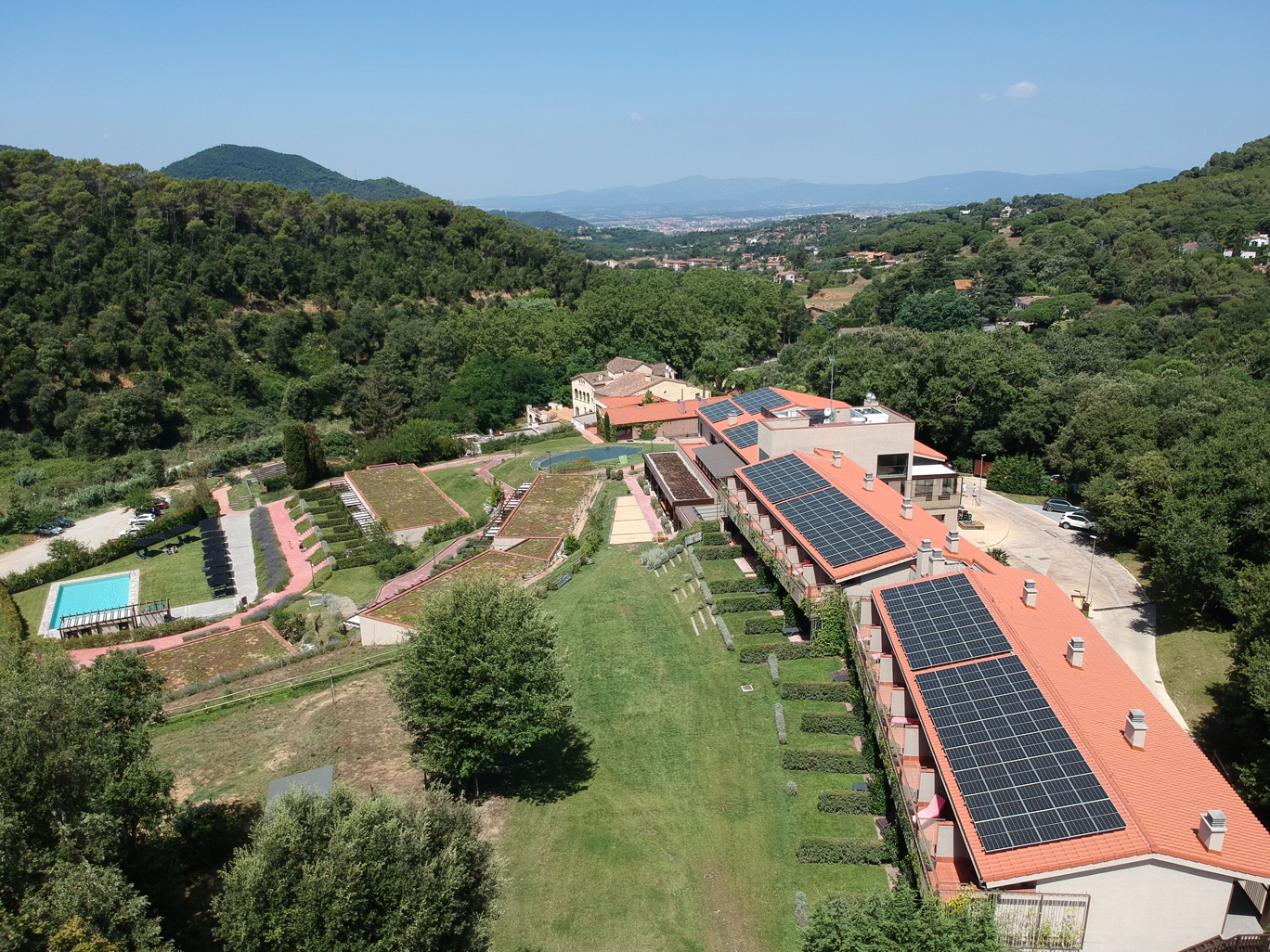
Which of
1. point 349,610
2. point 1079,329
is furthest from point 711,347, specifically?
point 349,610

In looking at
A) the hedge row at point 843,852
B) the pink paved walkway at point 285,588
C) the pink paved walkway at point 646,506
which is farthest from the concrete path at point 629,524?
the hedge row at point 843,852

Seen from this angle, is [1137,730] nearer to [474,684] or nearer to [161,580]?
[474,684]

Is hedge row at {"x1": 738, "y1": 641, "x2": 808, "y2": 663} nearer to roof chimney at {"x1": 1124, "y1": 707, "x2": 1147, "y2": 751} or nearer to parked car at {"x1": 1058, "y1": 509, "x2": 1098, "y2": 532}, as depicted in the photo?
roof chimney at {"x1": 1124, "y1": 707, "x2": 1147, "y2": 751}

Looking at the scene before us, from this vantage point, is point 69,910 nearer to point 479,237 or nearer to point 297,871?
point 297,871

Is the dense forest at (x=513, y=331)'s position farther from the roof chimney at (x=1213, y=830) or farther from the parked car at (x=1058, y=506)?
the roof chimney at (x=1213, y=830)

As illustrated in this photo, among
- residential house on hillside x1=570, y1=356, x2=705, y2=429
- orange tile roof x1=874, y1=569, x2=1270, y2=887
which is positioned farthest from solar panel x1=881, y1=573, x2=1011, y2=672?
residential house on hillside x1=570, y1=356, x2=705, y2=429

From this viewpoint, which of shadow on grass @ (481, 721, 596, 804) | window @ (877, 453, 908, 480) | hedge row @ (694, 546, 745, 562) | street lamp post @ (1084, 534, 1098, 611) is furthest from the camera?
window @ (877, 453, 908, 480)
